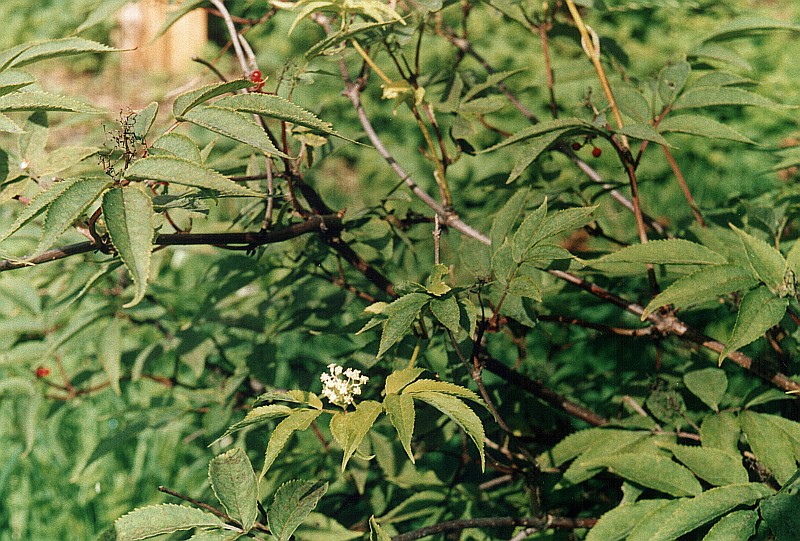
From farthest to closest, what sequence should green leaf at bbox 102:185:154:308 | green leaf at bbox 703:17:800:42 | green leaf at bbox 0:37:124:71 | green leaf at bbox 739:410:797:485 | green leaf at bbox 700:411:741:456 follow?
green leaf at bbox 703:17:800:42 → green leaf at bbox 700:411:741:456 → green leaf at bbox 739:410:797:485 → green leaf at bbox 0:37:124:71 → green leaf at bbox 102:185:154:308

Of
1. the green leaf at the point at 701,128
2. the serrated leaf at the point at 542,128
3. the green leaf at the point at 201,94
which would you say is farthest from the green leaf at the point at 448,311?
the green leaf at the point at 701,128

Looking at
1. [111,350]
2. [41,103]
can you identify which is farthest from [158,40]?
[41,103]

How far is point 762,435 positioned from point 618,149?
1.46 feet

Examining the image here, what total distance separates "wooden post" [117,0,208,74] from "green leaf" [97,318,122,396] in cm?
351

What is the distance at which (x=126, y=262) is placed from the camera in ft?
2.56

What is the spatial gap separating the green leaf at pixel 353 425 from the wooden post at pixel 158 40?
4272 mm

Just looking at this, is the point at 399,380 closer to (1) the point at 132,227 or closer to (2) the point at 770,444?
(1) the point at 132,227

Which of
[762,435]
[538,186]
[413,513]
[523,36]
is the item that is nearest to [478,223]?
[538,186]

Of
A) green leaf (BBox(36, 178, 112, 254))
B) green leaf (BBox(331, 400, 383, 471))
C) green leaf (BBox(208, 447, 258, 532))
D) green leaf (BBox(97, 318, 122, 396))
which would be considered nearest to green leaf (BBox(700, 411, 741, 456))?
green leaf (BBox(331, 400, 383, 471))

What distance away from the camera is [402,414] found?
0.91 m

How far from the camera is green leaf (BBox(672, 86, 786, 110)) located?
1.21 meters

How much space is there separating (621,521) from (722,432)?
0.21 m

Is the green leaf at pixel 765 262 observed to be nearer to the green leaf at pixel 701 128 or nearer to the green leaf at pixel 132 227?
the green leaf at pixel 701 128

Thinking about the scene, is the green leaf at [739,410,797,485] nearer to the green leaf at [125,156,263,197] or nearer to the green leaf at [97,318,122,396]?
the green leaf at [125,156,263,197]
